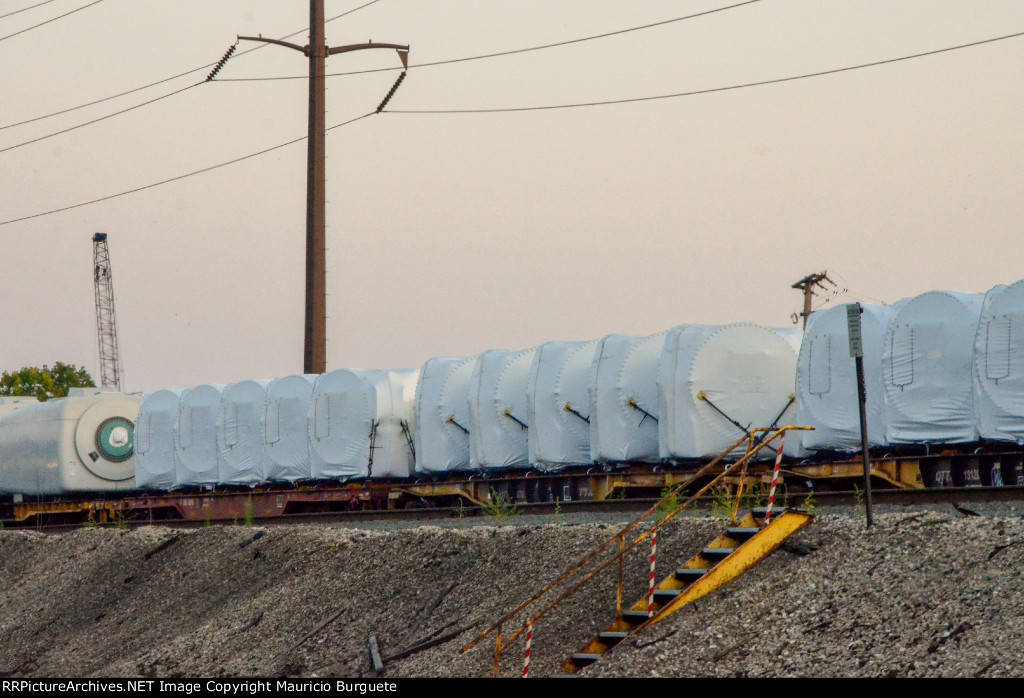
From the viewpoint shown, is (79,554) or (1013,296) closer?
(1013,296)

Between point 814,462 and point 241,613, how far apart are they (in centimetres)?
870

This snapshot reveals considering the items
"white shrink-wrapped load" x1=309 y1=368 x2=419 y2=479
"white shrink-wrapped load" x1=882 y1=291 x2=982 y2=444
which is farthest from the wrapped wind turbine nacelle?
"white shrink-wrapped load" x1=882 y1=291 x2=982 y2=444

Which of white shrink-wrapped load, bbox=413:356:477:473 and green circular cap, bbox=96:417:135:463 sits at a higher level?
white shrink-wrapped load, bbox=413:356:477:473

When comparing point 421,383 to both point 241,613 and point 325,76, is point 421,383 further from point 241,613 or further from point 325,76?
point 241,613

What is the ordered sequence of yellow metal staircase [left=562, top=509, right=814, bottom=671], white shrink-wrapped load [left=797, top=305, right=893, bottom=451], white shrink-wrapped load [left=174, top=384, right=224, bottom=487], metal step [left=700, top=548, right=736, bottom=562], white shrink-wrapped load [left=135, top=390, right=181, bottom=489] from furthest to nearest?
white shrink-wrapped load [left=135, top=390, right=181, bottom=489], white shrink-wrapped load [left=174, top=384, right=224, bottom=487], white shrink-wrapped load [left=797, top=305, right=893, bottom=451], metal step [left=700, top=548, right=736, bottom=562], yellow metal staircase [left=562, top=509, right=814, bottom=671]

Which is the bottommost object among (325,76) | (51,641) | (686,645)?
(51,641)

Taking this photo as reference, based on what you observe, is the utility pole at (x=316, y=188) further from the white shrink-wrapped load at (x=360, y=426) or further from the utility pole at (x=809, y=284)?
the utility pole at (x=809, y=284)

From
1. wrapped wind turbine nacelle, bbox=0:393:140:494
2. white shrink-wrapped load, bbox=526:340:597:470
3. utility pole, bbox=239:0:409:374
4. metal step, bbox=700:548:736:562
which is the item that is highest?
utility pole, bbox=239:0:409:374

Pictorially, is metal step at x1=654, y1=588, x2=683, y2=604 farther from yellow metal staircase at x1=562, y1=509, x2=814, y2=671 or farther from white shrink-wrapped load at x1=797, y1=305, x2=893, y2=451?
white shrink-wrapped load at x1=797, y1=305, x2=893, y2=451

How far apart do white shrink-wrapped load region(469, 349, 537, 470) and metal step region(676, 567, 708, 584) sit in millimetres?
11449

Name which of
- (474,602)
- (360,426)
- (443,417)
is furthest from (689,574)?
(360,426)

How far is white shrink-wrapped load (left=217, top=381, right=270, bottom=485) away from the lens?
28.4 meters

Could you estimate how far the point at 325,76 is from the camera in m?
29.6

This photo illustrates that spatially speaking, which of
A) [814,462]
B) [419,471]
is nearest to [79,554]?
[419,471]
